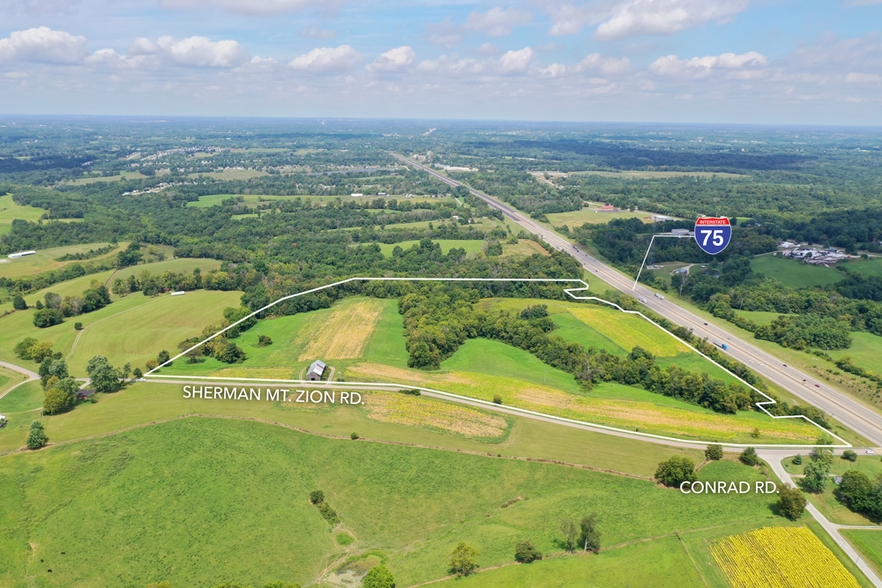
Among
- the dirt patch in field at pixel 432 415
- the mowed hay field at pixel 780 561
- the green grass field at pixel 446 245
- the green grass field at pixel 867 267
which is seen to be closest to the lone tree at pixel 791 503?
the mowed hay field at pixel 780 561

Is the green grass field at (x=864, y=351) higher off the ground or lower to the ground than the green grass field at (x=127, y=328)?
higher

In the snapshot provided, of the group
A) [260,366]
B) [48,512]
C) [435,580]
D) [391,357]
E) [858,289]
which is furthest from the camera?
[858,289]

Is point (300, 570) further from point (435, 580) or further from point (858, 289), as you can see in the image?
point (858, 289)

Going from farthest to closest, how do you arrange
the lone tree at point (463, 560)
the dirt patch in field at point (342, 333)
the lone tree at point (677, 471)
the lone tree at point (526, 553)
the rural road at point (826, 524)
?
1. the dirt patch in field at point (342, 333)
2. the lone tree at point (677, 471)
3. the lone tree at point (526, 553)
4. the rural road at point (826, 524)
5. the lone tree at point (463, 560)

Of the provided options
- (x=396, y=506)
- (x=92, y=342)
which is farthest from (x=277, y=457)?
(x=92, y=342)

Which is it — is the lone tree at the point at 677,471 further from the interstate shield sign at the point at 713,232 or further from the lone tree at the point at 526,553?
the interstate shield sign at the point at 713,232

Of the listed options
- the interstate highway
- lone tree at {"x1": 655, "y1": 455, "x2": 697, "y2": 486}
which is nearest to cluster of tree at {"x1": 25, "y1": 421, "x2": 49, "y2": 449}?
lone tree at {"x1": 655, "y1": 455, "x2": 697, "y2": 486}

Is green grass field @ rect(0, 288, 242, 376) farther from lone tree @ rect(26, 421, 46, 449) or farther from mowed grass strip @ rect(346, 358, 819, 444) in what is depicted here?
mowed grass strip @ rect(346, 358, 819, 444)
